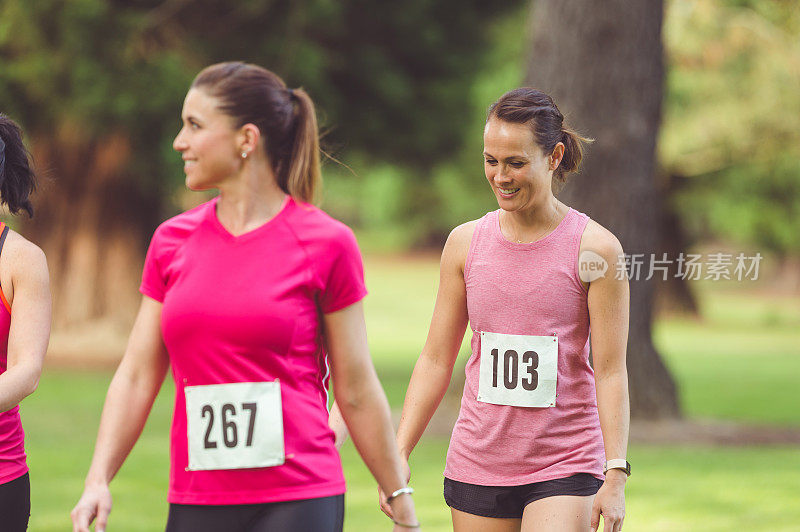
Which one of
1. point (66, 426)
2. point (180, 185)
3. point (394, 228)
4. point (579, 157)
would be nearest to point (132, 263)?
point (180, 185)

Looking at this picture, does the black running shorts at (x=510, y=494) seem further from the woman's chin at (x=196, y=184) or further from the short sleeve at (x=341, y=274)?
the woman's chin at (x=196, y=184)

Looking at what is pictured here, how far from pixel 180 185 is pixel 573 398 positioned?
15.5m

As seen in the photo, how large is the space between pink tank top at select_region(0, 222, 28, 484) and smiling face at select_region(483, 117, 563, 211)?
157 centimetres

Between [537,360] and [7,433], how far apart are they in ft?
5.52

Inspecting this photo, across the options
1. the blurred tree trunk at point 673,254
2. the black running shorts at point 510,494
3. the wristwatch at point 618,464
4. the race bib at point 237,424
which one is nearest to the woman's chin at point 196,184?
the race bib at point 237,424

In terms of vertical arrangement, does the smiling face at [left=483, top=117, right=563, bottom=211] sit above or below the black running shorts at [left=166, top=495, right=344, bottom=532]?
above

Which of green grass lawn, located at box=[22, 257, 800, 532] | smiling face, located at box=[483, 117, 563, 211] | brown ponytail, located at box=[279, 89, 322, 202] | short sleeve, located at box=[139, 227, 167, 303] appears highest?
smiling face, located at box=[483, 117, 563, 211]

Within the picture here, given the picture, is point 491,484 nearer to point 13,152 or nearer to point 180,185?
point 13,152

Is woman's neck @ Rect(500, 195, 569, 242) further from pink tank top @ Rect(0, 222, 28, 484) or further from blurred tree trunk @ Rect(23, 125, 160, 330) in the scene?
blurred tree trunk @ Rect(23, 125, 160, 330)

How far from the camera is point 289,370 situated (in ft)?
10.6

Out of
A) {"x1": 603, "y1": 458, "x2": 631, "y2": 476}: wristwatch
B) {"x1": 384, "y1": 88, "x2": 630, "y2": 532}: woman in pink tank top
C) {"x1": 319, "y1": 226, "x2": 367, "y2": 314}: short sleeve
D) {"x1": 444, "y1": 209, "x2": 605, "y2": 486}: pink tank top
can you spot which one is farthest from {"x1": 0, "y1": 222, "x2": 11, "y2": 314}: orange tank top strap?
{"x1": 603, "y1": 458, "x2": 631, "y2": 476}: wristwatch

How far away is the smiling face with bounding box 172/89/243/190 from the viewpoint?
10.5 ft

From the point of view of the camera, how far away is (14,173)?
408 cm

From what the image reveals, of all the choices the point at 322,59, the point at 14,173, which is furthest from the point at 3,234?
the point at 322,59
